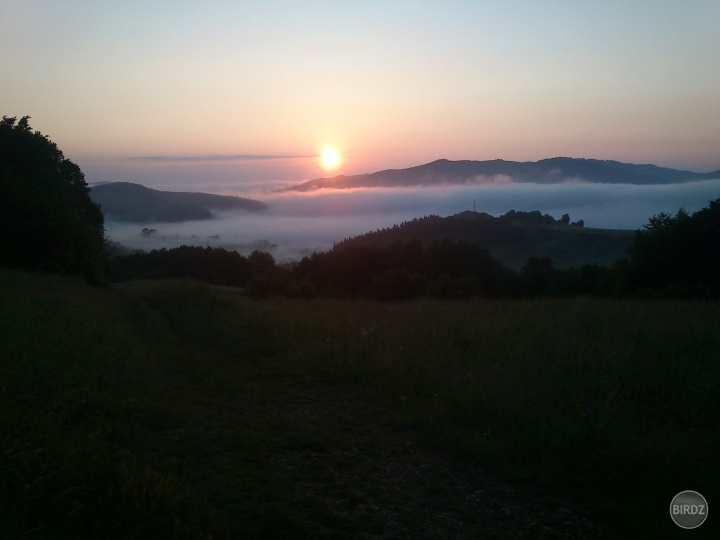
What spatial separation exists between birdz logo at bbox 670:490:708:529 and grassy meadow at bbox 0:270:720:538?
0.07m

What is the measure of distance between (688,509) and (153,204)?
308 ft

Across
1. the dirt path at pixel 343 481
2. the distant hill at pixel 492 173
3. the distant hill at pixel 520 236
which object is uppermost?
the distant hill at pixel 492 173

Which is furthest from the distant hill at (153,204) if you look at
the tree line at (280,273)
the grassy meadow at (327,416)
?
the grassy meadow at (327,416)

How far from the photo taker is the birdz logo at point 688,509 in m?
4.09

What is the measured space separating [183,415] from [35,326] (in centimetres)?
301

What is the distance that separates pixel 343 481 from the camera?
4.91 m

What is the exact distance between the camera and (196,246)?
2240 inches

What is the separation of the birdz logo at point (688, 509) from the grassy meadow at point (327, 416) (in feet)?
0.23

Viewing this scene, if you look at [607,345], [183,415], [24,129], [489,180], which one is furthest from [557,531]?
[489,180]

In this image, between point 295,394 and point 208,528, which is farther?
point 295,394

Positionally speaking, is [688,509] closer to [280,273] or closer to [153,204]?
[280,273]

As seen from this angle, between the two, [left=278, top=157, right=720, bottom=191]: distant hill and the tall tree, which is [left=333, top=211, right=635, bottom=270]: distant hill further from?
[left=278, top=157, right=720, bottom=191]: distant hill

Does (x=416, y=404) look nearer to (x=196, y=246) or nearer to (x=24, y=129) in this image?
(x=24, y=129)

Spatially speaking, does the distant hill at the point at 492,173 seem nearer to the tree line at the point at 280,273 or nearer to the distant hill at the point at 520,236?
the distant hill at the point at 520,236
